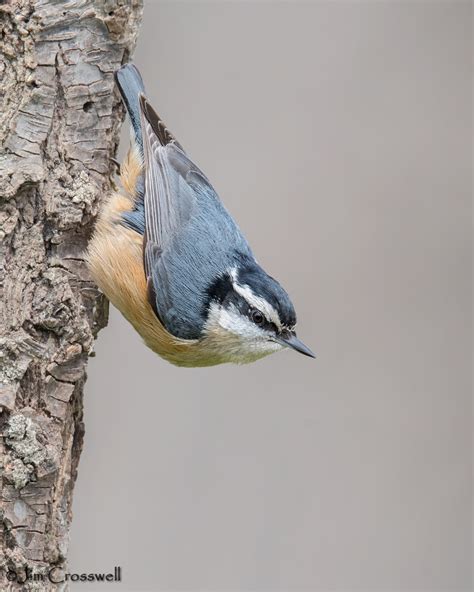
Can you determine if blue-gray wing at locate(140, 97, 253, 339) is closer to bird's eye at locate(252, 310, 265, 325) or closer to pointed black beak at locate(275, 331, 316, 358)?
bird's eye at locate(252, 310, 265, 325)

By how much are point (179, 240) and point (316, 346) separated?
5.17 feet

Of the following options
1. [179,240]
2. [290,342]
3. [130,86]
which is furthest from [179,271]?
[130,86]

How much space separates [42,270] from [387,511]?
2.68 metres

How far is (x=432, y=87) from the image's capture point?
5.49 meters

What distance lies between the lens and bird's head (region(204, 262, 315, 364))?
3570mm

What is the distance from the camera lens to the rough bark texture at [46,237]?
116 inches

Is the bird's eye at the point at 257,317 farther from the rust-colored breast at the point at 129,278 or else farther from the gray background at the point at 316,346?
the gray background at the point at 316,346

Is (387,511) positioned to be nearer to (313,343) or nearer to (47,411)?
(313,343)

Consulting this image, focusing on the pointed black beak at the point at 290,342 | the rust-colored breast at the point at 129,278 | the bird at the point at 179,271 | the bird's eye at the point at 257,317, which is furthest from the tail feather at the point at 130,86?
the pointed black beak at the point at 290,342

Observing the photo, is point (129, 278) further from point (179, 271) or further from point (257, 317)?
point (257, 317)

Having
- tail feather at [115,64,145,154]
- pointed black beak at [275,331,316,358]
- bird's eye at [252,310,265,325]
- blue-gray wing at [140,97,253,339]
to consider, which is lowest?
pointed black beak at [275,331,316,358]

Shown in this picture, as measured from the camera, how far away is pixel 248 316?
12.1 ft

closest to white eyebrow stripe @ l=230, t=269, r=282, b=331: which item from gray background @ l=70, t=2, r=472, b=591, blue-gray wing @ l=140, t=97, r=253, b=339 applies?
blue-gray wing @ l=140, t=97, r=253, b=339

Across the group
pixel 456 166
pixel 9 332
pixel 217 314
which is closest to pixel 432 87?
pixel 456 166
